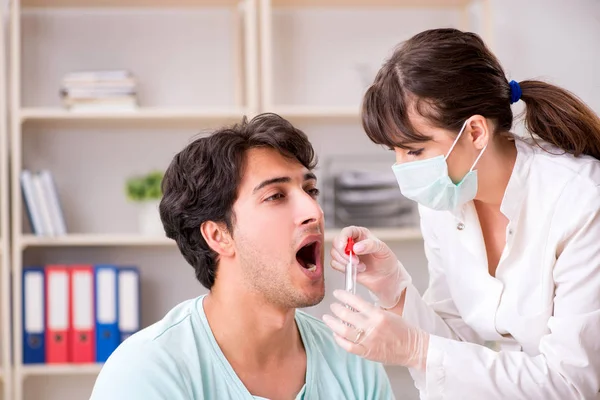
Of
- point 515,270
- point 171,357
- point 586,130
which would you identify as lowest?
point 171,357

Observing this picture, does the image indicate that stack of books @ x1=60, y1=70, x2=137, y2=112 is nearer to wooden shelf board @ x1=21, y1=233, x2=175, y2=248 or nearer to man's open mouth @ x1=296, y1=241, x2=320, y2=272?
wooden shelf board @ x1=21, y1=233, x2=175, y2=248

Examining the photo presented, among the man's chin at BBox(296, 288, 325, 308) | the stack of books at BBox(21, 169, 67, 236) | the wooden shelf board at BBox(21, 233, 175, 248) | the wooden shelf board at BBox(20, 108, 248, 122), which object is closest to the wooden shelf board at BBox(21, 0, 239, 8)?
the wooden shelf board at BBox(20, 108, 248, 122)

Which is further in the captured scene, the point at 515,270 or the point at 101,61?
the point at 101,61

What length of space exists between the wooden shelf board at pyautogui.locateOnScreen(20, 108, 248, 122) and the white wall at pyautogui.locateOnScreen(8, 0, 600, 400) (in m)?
0.28

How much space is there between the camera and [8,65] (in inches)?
121

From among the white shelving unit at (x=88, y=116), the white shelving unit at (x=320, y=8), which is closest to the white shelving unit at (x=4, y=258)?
the white shelving unit at (x=88, y=116)

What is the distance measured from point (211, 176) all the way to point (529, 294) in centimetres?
79

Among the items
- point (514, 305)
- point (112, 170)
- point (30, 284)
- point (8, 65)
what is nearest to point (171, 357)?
point (514, 305)

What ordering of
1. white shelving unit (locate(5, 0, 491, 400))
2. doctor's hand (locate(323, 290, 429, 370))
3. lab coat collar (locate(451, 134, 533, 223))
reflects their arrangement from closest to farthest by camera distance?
doctor's hand (locate(323, 290, 429, 370))
lab coat collar (locate(451, 134, 533, 223))
white shelving unit (locate(5, 0, 491, 400))

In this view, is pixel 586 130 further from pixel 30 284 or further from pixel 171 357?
pixel 30 284

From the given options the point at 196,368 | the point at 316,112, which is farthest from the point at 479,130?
the point at 316,112

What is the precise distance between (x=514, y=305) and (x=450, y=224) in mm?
272

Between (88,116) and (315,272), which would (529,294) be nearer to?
(315,272)

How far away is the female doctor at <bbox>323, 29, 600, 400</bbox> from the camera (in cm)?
157
